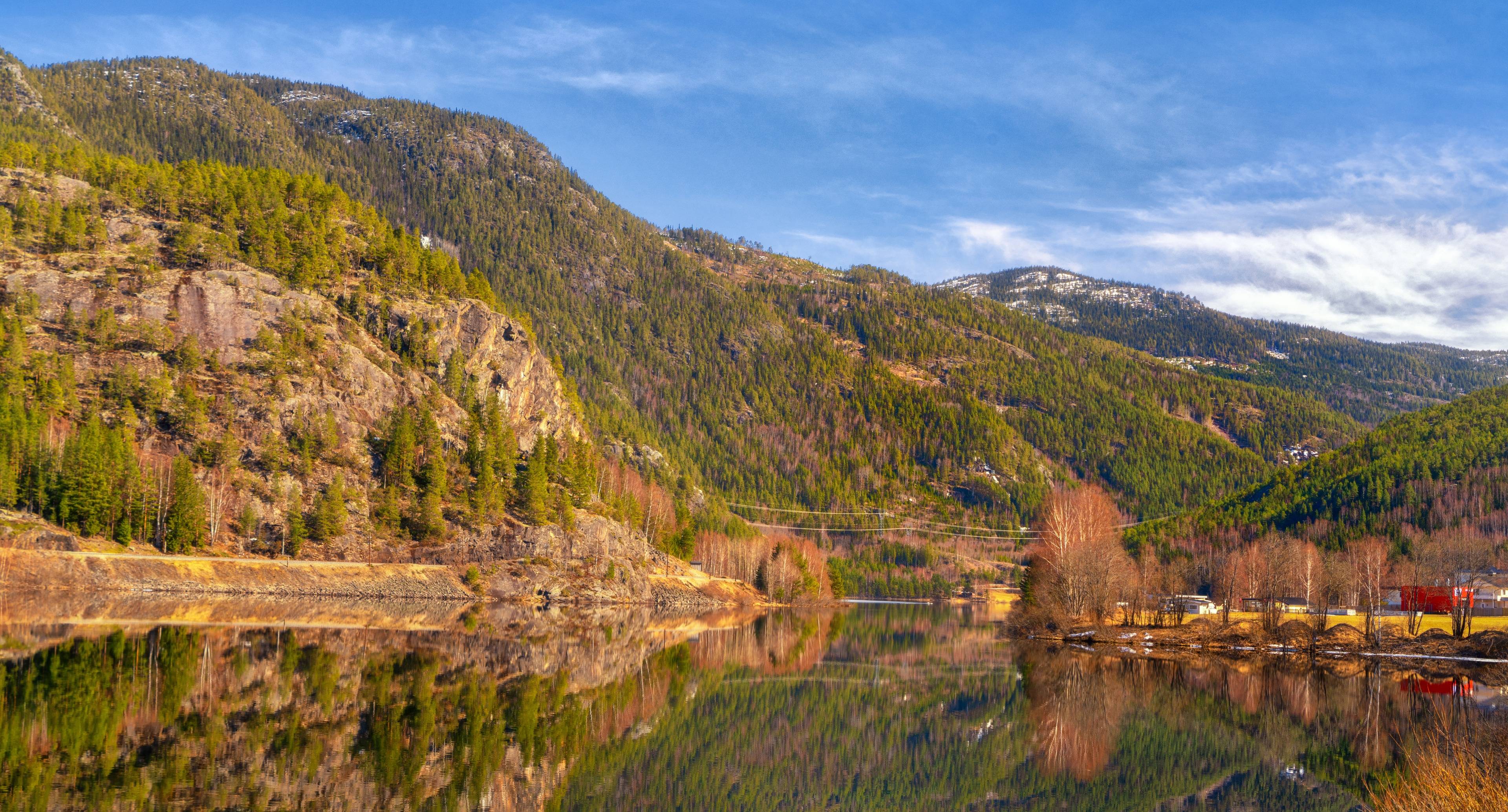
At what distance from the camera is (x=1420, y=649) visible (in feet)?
293

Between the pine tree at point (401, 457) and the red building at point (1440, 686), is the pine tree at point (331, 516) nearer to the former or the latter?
the pine tree at point (401, 457)

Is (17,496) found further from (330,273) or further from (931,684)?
(931,684)

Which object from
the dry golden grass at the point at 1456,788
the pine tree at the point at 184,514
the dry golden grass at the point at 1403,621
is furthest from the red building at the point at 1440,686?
the pine tree at the point at 184,514

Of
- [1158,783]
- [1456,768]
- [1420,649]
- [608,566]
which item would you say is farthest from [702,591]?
[1456,768]

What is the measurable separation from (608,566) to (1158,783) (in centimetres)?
10651

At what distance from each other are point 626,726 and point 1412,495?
177259mm

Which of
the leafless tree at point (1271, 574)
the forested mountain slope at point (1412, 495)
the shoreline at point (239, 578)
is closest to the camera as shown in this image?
the shoreline at point (239, 578)

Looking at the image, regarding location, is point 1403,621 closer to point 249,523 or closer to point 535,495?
point 535,495

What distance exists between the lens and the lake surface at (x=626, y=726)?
83.1 feet

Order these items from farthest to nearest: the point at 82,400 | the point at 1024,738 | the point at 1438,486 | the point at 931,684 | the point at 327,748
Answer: the point at 1438,486 → the point at 82,400 → the point at 931,684 → the point at 1024,738 → the point at 327,748

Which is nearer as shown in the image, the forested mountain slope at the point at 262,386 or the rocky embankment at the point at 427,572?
the rocky embankment at the point at 427,572

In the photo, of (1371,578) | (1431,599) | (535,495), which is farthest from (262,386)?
(1431,599)

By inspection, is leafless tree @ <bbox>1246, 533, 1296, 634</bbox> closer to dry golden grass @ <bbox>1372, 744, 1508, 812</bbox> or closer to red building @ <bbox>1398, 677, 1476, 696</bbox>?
red building @ <bbox>1398, 677, 1476, 696</bbox>

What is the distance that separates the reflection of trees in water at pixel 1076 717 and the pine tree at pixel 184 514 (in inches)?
3154
